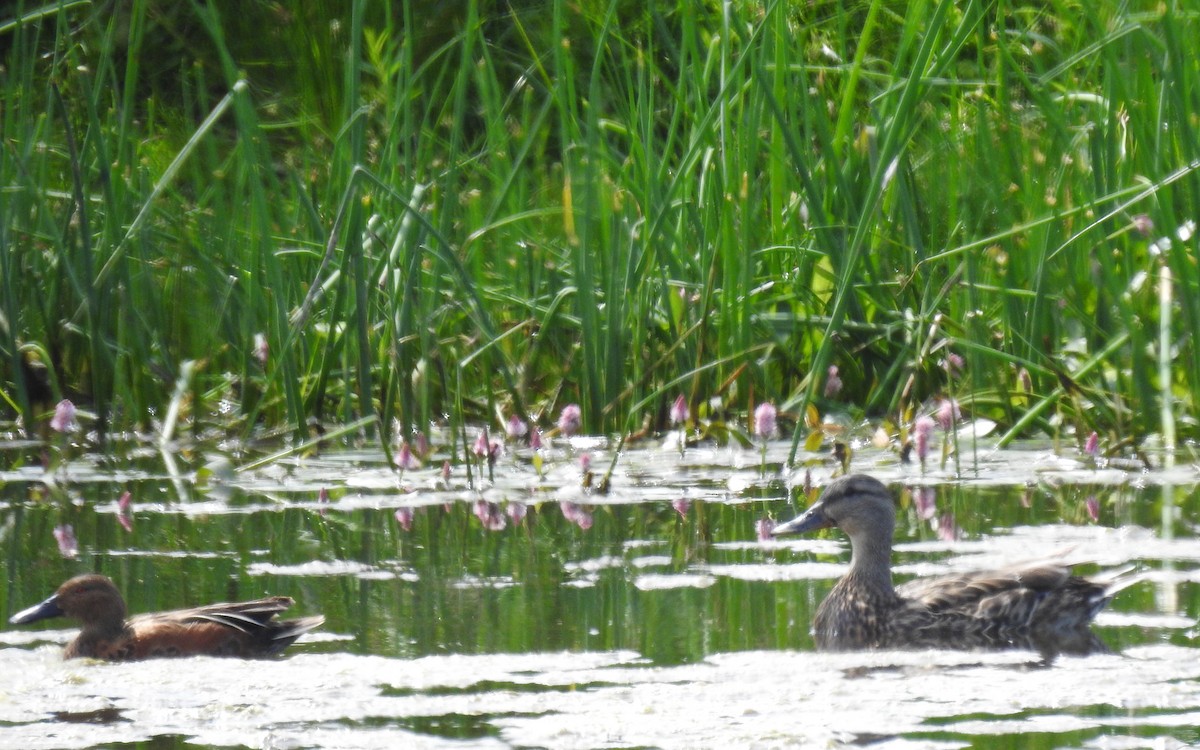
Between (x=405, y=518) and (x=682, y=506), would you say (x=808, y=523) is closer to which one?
(x=682, y=506)

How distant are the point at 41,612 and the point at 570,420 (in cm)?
291

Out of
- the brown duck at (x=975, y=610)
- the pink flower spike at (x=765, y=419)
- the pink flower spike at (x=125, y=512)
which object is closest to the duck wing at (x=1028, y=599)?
the brown duck at (x=975, y=610)

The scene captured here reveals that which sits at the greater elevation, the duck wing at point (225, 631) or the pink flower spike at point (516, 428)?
the pink flower spike at point (516, 428)

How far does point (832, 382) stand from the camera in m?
7.55

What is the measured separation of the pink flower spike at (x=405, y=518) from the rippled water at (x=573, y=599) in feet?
0.06

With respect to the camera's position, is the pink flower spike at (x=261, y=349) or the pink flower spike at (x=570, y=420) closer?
the pink flower spike at (x=570, y=420)

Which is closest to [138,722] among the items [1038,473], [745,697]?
[745,697]

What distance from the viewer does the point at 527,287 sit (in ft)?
27.7

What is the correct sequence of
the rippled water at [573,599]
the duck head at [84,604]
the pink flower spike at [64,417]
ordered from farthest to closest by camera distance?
the pink flower spike at [64,417] → the duck head at [84,604] → the rippled water at [573,599]

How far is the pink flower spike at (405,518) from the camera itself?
598 centimetres

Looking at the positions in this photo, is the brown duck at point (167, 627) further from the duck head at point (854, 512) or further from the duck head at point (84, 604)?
the duck head at point (854, 512)

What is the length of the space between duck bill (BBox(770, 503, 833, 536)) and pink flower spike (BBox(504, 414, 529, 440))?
210cm

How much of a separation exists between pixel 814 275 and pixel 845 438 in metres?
0.96

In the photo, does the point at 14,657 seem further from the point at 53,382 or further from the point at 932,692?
the point at 53,382
